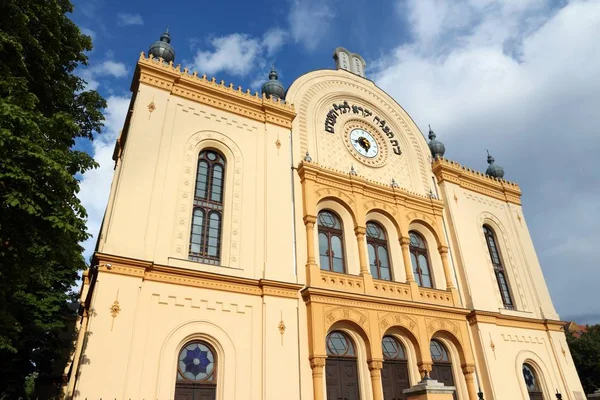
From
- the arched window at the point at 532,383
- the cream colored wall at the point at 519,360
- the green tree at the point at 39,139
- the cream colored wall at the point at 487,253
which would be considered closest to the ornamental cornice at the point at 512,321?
the cream colored wall at the point at 519,360

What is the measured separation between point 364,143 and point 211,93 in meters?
7.62

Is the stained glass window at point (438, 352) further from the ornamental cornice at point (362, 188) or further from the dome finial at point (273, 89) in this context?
the dome finial at point (273, 89)

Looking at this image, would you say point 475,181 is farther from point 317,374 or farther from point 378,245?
point 317,374

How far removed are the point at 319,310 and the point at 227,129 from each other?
7547mm

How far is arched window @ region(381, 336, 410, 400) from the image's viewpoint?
15.5 metres

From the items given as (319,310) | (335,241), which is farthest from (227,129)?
(319,310)

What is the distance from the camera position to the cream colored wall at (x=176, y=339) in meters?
11.3

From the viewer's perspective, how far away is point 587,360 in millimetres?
28312

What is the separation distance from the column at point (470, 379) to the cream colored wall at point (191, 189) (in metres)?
8.09

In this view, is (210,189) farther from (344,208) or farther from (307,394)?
(307,394)

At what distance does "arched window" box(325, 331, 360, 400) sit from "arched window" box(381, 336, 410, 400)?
1.21 metres

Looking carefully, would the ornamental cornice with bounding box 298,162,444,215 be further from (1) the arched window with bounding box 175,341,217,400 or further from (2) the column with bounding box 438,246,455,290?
(1) the arched window with bounding box 175,341,217,400

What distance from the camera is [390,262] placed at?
18.4m

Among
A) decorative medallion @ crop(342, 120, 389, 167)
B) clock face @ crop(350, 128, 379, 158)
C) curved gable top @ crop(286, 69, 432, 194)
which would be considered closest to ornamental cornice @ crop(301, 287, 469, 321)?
curved gable top @ crop(286, 69, 432, 194)
